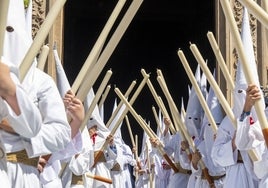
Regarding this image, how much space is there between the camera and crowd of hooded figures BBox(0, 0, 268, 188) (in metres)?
3.07

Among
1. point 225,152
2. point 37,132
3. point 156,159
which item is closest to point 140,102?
point 156,159

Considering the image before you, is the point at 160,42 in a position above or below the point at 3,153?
below

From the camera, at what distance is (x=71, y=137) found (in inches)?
163

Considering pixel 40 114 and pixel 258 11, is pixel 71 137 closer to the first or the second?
pixel 40 114

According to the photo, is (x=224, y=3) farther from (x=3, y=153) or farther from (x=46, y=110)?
(x=3, y=153)

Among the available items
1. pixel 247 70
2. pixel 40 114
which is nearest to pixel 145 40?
pixel 247 70

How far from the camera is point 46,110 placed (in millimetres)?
3539

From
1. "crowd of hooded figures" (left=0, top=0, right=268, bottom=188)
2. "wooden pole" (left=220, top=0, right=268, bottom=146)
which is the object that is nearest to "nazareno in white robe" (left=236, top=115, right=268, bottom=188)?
"crowd of hooded figures" (left=0, top=0, right=268, bottom=188)

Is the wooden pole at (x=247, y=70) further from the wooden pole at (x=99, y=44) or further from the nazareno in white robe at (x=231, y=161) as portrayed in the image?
the nazareno in white robe at (x=231, y=161)

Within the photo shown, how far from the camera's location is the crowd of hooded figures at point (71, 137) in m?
3.07

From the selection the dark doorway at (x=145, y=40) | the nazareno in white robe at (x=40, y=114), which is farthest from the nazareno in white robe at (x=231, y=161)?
the dark doorway at (x=145, y=40)

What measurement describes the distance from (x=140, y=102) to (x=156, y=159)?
25.1 feet

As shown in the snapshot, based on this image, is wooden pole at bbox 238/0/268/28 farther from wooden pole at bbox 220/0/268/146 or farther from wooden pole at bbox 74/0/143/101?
wooden pole at bbox 74/0/143/101

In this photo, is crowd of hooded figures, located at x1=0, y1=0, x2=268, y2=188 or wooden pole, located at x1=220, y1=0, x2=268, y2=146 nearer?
crowd of hooded figures, located at x1=0, y1=0, x2=268, y2=188
